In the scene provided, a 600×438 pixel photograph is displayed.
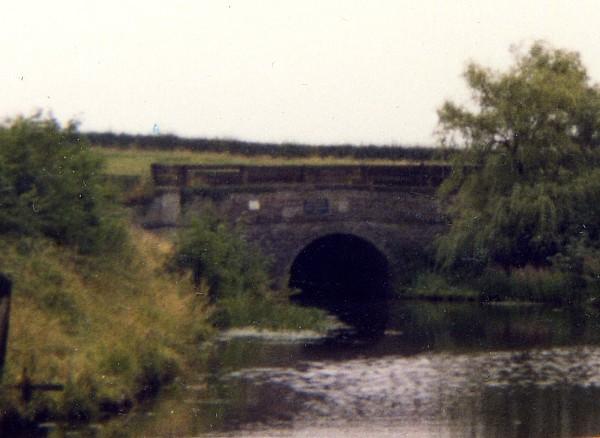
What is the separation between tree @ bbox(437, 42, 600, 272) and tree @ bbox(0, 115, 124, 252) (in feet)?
45.8

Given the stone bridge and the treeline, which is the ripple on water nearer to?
the stone bridge

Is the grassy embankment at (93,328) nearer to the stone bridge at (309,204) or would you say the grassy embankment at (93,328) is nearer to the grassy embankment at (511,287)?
Result: the stone bridge at (309,204)

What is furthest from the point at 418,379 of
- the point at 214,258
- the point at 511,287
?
the point at 511,287

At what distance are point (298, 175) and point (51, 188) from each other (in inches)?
583

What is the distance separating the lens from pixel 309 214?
3164cm

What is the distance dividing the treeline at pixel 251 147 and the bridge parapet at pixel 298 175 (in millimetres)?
4870

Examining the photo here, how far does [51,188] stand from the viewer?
17.2 meters

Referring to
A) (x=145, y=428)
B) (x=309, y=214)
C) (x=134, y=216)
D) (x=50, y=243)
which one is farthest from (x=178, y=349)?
(x=309, y=214)

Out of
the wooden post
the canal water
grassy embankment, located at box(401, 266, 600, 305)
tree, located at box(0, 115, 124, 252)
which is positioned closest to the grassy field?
grassy embankment, located at box(401, 266, 600, 305)

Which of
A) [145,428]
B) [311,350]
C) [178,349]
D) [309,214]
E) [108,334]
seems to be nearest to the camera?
[145,428]

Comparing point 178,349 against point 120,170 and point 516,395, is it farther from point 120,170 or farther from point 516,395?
Answer: point 120,170

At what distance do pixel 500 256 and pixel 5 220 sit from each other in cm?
1758

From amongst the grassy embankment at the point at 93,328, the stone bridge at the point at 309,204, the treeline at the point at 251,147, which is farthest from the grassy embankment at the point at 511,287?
the grassy embankment at the point at 93,328

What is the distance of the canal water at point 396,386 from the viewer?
12797 millimetres
